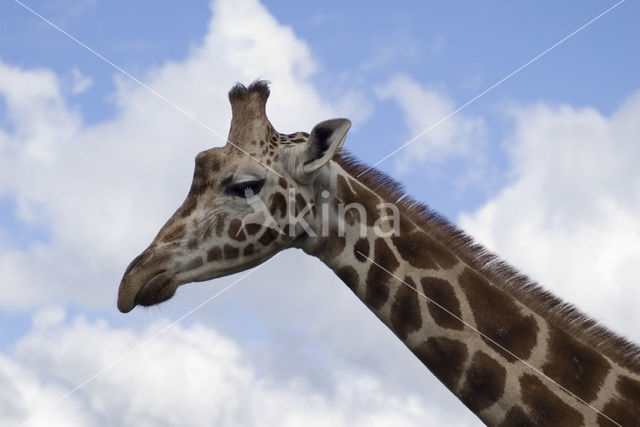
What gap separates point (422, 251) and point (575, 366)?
188 cm

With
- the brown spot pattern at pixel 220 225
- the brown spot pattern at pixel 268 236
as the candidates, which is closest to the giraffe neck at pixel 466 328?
the brown spot pattern at pixel 268 236

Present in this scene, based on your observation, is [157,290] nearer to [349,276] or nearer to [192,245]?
[192,245]

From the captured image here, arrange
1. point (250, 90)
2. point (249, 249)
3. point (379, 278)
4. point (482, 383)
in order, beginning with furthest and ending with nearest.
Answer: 1. point (250, 90)
2. point (249, 249)
3. point (379, 278)
4. point (482, 383)

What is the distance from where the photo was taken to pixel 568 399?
6828 mm

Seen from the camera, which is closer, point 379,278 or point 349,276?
point 379,278

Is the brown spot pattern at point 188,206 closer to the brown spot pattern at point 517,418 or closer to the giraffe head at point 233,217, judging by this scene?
the giraffe head at point 233,217

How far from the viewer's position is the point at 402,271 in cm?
760

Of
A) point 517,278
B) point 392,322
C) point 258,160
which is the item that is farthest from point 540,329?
point 258,160

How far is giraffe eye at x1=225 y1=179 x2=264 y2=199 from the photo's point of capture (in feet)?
26.0

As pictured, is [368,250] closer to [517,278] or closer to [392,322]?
[392,322]

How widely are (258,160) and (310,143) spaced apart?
636 millimetres

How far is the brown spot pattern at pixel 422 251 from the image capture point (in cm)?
765

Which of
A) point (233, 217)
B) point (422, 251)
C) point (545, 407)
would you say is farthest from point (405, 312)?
point (233, 217)

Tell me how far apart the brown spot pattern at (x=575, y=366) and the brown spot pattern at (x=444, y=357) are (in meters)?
0.80
